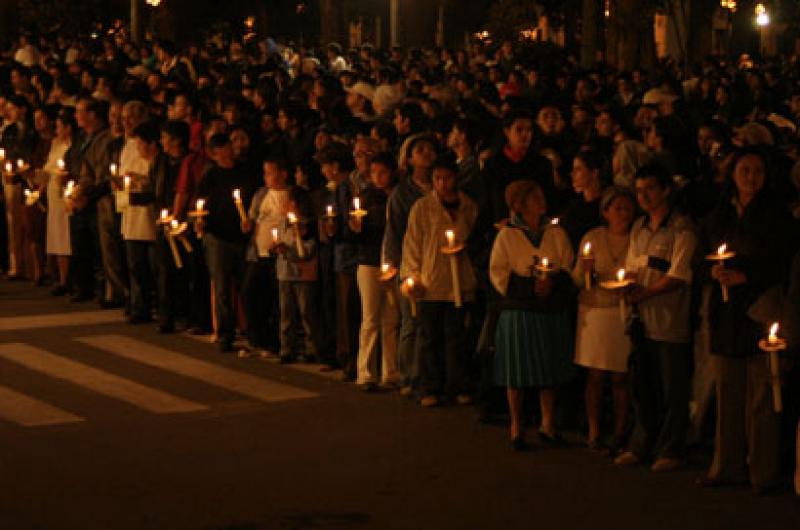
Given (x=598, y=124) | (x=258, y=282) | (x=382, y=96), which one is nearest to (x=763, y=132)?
(x=598, y=124)

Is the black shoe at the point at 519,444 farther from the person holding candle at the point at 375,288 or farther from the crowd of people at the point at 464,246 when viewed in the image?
the person holding candle at the point at 375,288

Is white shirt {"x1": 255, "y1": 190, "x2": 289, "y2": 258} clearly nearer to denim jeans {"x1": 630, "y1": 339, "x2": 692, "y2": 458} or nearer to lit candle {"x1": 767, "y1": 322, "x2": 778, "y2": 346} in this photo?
denim jeans {"x1": 630, "y1": 339, "x2": 692, "y2": 458}

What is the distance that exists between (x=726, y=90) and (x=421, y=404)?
1377cm

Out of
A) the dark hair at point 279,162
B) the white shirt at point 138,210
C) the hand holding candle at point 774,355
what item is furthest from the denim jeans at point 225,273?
the hand holding candle at point 774,355

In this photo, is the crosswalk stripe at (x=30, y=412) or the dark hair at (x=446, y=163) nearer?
the crosswalk stripe at (x=30, y=412)

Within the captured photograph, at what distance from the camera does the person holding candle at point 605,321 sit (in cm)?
1128

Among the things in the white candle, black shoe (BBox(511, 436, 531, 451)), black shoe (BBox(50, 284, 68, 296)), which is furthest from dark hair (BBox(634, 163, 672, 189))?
black shoe (BBox(50, 284, 68, 296))

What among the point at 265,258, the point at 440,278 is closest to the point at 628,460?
the point at 440,278

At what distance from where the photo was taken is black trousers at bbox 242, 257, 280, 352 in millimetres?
15094

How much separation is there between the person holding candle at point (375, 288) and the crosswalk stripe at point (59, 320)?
4.07m

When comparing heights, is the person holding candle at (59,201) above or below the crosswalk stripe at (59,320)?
above

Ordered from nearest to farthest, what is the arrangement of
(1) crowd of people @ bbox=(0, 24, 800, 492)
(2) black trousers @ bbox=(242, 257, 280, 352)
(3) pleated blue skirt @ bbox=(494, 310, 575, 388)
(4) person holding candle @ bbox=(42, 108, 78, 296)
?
(1) crowd of people @ bbox=(0, 24, 800, 492)
(3) pleated blue skirt @ bbox=(494, 310, 575, 388)
(2) black trousers @ bbox=(242, 257, 280, 352)
(4) person holding candle @ bbox=(42, 108, 78, 296)

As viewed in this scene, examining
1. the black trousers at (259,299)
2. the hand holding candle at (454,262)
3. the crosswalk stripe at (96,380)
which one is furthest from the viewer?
the black trousers at (259,299)

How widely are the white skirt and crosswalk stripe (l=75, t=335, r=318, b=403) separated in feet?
9.06
